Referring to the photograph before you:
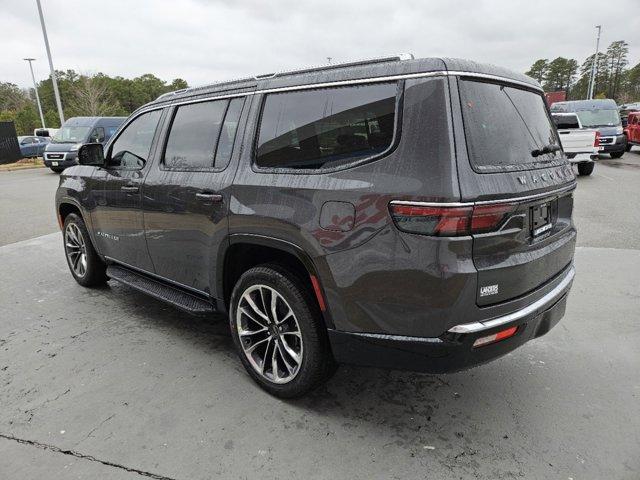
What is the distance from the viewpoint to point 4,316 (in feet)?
14.0

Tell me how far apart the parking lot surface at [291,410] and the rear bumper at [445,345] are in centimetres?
48

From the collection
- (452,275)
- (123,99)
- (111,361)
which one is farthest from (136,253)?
(123,99)

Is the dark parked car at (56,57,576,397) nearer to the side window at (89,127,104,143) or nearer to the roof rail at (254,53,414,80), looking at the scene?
the roof rail at (254,53,414,80)

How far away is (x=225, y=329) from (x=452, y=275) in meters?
2.42

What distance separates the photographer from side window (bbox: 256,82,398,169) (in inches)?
90.7

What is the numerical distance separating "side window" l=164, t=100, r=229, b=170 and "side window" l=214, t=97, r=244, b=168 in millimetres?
57

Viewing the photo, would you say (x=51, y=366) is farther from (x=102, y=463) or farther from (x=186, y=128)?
(x=186, y=128)

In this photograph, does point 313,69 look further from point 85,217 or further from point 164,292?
point 85,217

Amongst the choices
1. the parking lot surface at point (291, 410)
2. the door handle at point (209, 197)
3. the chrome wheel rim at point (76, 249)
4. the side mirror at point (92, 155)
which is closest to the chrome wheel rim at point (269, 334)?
the parking lot surface at point (291, 410)

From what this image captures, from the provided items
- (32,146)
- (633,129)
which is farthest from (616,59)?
(32,146)

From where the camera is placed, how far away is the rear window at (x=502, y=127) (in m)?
2.21

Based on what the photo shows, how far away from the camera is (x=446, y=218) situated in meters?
2.05

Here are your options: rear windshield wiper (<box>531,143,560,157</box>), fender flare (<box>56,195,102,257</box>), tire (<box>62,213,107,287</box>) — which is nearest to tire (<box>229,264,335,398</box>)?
rear windshield wiper (<box>531,143,560,157</box>)

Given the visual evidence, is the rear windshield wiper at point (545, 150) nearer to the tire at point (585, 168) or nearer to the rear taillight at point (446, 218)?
the rear taillight at point (446, 218)
